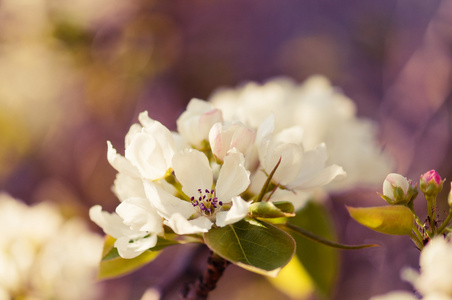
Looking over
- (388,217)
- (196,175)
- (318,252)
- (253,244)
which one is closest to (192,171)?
(196,175)

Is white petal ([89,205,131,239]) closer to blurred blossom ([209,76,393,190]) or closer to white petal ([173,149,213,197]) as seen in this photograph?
white petal ([173,149,213,197])

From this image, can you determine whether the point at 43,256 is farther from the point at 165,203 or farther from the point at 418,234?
the point at 418,234

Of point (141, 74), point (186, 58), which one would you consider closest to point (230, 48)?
point (186, 58)

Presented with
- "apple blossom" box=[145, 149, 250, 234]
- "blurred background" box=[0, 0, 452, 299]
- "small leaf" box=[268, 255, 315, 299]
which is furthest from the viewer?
"blurred background" box=[0, 0, 452, 299]

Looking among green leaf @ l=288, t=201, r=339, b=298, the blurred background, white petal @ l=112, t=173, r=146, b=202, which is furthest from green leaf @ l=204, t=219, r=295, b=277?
the blurred background

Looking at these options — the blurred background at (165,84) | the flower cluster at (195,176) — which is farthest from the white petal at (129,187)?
the blurred background at (165,84)

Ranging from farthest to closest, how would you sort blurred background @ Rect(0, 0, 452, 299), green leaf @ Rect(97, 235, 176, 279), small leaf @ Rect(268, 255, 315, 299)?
1. blurred background @ Rect(0, 0, 452, 299)
2. small leaf @ Rect(268, 255, 315, 299)
3. green leaf @ Rect(97, 235, 176, 279)

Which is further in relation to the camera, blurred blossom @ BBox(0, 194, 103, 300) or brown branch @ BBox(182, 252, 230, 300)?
blurred blossom @ BBox(0, 194, 103, 300)
